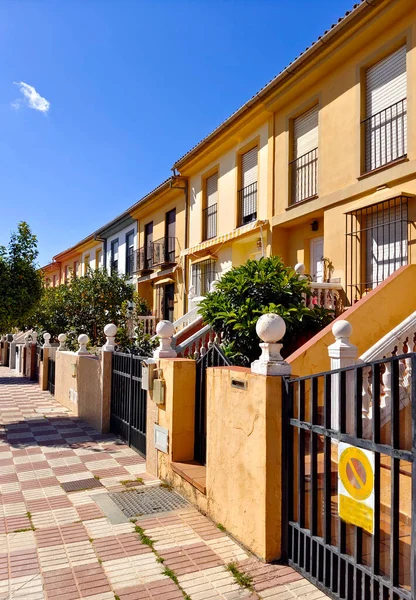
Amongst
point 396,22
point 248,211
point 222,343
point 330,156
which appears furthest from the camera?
point 248,211

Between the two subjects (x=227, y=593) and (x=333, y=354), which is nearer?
(x=227, y=593)

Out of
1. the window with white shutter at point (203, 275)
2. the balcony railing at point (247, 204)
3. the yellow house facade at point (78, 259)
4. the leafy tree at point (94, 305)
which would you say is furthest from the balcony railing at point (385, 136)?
the yellow house facade at point (78, 259)

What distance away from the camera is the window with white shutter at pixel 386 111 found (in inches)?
334

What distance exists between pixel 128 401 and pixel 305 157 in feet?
24.0

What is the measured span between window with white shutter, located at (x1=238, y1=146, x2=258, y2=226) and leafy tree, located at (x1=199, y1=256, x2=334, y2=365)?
A: 548cm

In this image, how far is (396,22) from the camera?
843 cm

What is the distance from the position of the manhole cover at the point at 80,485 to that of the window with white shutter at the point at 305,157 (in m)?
7.83

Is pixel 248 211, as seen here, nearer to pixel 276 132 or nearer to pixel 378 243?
pixel 276 132

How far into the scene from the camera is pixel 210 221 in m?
15.5

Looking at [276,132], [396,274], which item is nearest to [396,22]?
[276,132]

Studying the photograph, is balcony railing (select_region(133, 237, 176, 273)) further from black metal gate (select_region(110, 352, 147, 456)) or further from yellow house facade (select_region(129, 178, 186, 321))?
black metal gate (select_region(110, 352, 147, 456))

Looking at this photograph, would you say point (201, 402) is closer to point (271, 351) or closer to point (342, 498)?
point (271, 351)

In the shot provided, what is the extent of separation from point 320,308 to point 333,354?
333cm

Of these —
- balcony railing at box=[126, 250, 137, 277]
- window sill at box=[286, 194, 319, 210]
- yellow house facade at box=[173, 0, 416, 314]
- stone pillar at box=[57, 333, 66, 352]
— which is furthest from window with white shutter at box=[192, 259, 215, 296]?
balcony railing at box=[126, 250, 137, 277]
